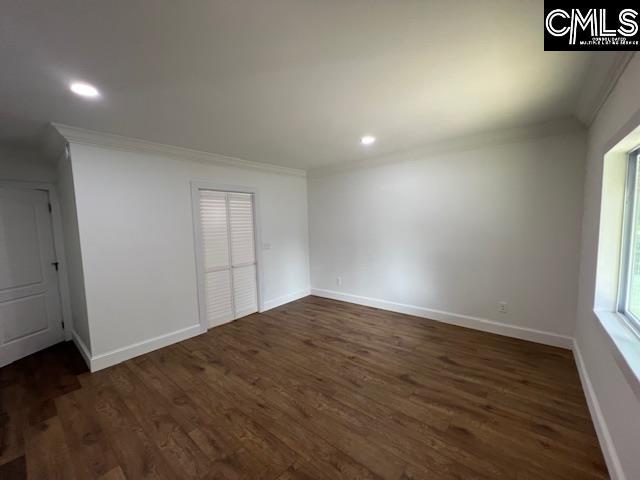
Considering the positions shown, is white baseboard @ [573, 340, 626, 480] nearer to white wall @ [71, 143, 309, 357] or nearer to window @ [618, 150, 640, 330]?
window @ [618, 150, 640, 330]

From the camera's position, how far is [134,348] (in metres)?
2.91

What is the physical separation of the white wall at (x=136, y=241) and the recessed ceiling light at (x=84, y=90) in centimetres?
99

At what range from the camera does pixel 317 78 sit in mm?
1758

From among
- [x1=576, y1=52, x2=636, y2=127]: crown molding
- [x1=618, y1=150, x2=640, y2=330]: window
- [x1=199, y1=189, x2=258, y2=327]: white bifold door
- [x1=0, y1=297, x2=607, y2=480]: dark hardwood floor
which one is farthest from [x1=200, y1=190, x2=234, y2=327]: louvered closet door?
[x1=618, y1=150, x2=640, y2=330]: window

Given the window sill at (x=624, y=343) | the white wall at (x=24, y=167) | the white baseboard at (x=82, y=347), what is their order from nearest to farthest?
the window sill at (x=624, y=343) → the white baseboard at (x=82, y=347) → the white wall at (x=24, y=167)

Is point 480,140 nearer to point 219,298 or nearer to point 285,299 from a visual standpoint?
point 285,299

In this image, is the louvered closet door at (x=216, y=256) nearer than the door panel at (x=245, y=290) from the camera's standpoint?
Yes

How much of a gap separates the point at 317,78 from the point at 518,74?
1.40 m

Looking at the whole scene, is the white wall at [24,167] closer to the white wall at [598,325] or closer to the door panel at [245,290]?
the door panel at [245,290]

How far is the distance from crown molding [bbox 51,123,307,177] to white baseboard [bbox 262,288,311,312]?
2.30 metres

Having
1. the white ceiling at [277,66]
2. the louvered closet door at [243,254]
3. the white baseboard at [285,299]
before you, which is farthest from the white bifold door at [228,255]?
the white ceiling at [277,66]

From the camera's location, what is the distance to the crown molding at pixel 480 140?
2.64m

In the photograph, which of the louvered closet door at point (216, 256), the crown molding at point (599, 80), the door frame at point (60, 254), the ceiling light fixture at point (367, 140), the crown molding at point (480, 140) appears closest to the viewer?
the crown molding at point (599, 80)

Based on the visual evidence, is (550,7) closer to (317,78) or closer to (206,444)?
(317,78)
